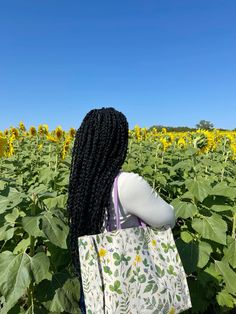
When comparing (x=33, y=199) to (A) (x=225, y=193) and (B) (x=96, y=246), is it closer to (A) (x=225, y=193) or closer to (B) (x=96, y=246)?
(B) (x=96, y=246)

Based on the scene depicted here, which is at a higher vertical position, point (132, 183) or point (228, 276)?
point (132, 183)

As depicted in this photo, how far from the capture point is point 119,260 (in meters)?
1.61

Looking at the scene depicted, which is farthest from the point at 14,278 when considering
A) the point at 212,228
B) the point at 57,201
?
the point at 212,228

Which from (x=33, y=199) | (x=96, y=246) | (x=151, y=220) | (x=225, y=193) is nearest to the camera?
(x=96, y=246)

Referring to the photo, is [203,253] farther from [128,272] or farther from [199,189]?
[128,272]

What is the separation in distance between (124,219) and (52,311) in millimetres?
527

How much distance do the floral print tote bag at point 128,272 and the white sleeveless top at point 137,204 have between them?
3cm

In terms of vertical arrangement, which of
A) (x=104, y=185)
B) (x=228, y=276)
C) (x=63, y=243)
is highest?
(x=104, y=185)

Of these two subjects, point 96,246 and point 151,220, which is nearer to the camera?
point 96,246

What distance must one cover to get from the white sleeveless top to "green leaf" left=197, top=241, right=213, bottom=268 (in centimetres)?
89

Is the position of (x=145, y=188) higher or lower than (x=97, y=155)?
lower

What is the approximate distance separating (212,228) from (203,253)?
157mm

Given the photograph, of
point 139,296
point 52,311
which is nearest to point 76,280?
point 52,311

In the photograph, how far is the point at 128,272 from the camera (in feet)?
5.36
